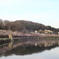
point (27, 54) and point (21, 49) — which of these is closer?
point (27, 54)

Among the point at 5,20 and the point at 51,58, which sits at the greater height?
the point at 5,20

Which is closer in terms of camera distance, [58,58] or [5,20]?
[58,58]

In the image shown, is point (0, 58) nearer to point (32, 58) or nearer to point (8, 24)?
point (32, 58)

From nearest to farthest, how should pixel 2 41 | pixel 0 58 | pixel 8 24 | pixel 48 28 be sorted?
pixel 0 58
pixel 2 41
pixel 8 24
pixel 48 28

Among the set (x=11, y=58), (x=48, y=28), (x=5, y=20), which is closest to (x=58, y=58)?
(x=11, y=58)

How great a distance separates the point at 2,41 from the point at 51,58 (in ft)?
49.5

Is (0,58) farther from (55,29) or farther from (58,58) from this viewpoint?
(55,29)

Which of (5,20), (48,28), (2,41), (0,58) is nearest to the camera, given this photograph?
(0,58)

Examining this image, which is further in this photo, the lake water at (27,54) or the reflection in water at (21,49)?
the reflection in water at (21,49)

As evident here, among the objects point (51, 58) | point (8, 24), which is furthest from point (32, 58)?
point (8, 24)

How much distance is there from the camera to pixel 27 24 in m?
112

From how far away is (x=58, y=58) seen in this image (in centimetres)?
1209

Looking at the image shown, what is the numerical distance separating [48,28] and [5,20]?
153 feet

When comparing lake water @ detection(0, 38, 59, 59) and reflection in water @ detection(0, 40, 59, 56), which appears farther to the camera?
reflection in water @ detection(0, 40, 59, 56)
